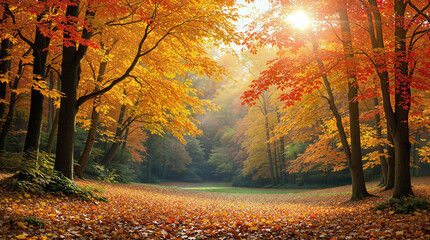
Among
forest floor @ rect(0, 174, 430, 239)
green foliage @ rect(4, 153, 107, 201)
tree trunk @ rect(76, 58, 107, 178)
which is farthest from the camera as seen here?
tree trunk @ rect(76, 58, 107, 178)

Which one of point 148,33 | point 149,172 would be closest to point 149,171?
point 149,172

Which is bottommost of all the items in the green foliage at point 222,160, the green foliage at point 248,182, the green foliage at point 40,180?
the green foliage at point 248,182

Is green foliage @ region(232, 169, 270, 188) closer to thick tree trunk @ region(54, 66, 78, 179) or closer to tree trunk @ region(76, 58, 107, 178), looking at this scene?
tree trunk @ region(76, 58, 107, 178)

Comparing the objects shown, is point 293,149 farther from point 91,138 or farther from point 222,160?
point 91,138

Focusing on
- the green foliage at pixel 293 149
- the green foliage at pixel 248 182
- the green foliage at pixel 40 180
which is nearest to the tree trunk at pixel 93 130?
the green foliage at pixel 40 180

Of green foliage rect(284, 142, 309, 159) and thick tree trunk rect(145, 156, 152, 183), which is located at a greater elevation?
green foliage rect(284, 142, 309, 159)

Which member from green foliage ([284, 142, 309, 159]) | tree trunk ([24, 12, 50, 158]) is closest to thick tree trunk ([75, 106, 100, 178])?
tree trunk ([24, 12, 50, 158])

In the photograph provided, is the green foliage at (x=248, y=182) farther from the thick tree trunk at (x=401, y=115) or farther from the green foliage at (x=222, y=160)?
the thick tree trunk at (x=401, y=115)

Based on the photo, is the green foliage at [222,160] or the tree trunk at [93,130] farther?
the green foliage at [222,160]

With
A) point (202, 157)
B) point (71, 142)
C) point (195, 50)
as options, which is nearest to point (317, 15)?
point (195, 50)

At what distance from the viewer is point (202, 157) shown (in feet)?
133

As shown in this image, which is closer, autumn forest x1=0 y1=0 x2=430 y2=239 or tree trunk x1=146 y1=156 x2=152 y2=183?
autumn forest x1=0 y1=0 x2=430 y2=239

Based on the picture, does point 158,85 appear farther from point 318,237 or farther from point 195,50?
point 318,237

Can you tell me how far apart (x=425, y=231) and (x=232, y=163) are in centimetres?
3150
